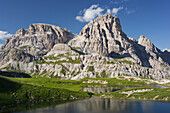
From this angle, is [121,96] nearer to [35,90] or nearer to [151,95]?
[151,95]

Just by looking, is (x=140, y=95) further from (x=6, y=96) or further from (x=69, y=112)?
(x=6, y=96)

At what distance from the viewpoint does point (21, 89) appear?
103125 millimetres

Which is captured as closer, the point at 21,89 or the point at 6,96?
the point at 6,96

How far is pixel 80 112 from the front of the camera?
220ft

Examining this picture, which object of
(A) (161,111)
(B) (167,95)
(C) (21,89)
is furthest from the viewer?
(C) (21,89)

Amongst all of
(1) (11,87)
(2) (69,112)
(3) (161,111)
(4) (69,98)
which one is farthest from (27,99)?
(3) (161,111)

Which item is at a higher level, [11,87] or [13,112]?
[11,87]

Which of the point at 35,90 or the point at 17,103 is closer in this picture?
the point at 17,103

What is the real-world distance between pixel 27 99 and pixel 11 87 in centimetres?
1934

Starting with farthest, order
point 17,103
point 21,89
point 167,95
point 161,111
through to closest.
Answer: point 21,89 → point 167,95 → point 17,103 → point 161,111

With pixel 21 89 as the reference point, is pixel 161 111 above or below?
below

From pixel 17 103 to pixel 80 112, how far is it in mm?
46366

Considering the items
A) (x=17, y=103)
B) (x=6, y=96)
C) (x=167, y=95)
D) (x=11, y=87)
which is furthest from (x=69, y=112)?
(x=167, y=95)

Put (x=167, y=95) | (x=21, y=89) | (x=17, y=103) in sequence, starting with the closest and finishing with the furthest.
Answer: (x=17, y=103)
(x=167, y=95)
(x=21, y=89)
